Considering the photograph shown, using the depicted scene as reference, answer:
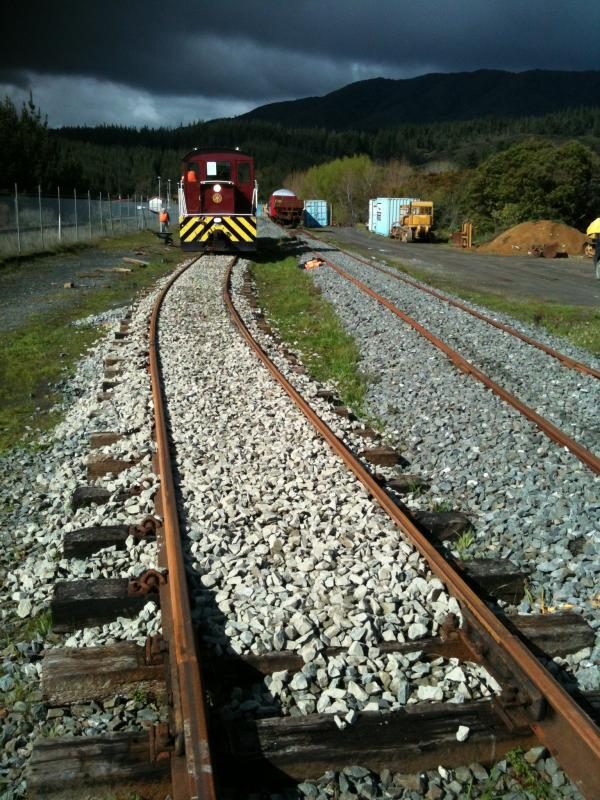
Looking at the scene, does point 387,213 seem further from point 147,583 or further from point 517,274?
point 147,583

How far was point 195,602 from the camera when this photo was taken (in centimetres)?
377

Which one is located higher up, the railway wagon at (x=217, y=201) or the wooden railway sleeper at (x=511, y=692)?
the railway wagon at (x=217, y=201)

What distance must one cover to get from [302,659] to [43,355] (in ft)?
28.0

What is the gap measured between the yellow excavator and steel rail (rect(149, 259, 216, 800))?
44916 mm

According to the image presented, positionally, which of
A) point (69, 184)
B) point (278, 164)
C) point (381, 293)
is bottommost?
point (381, 293)

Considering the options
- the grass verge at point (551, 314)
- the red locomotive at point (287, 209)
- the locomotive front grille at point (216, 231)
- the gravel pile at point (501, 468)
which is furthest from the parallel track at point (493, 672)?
the red locomotive at point (287, 209)

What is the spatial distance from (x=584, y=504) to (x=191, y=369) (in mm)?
5253

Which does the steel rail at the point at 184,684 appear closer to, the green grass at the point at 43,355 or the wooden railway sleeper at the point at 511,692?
the wooden railway sleeper at the point at 511,692

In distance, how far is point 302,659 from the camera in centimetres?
334

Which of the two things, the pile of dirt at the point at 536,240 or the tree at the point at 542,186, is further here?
the tree at the point at 542,186

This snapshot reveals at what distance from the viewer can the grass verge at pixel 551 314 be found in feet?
41.8

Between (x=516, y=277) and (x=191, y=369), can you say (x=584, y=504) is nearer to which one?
(x=191, y=369)

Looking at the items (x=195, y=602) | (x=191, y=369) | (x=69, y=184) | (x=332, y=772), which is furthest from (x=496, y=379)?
(x=69, y=184)

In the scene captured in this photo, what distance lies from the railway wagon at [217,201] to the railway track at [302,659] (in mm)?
17858
